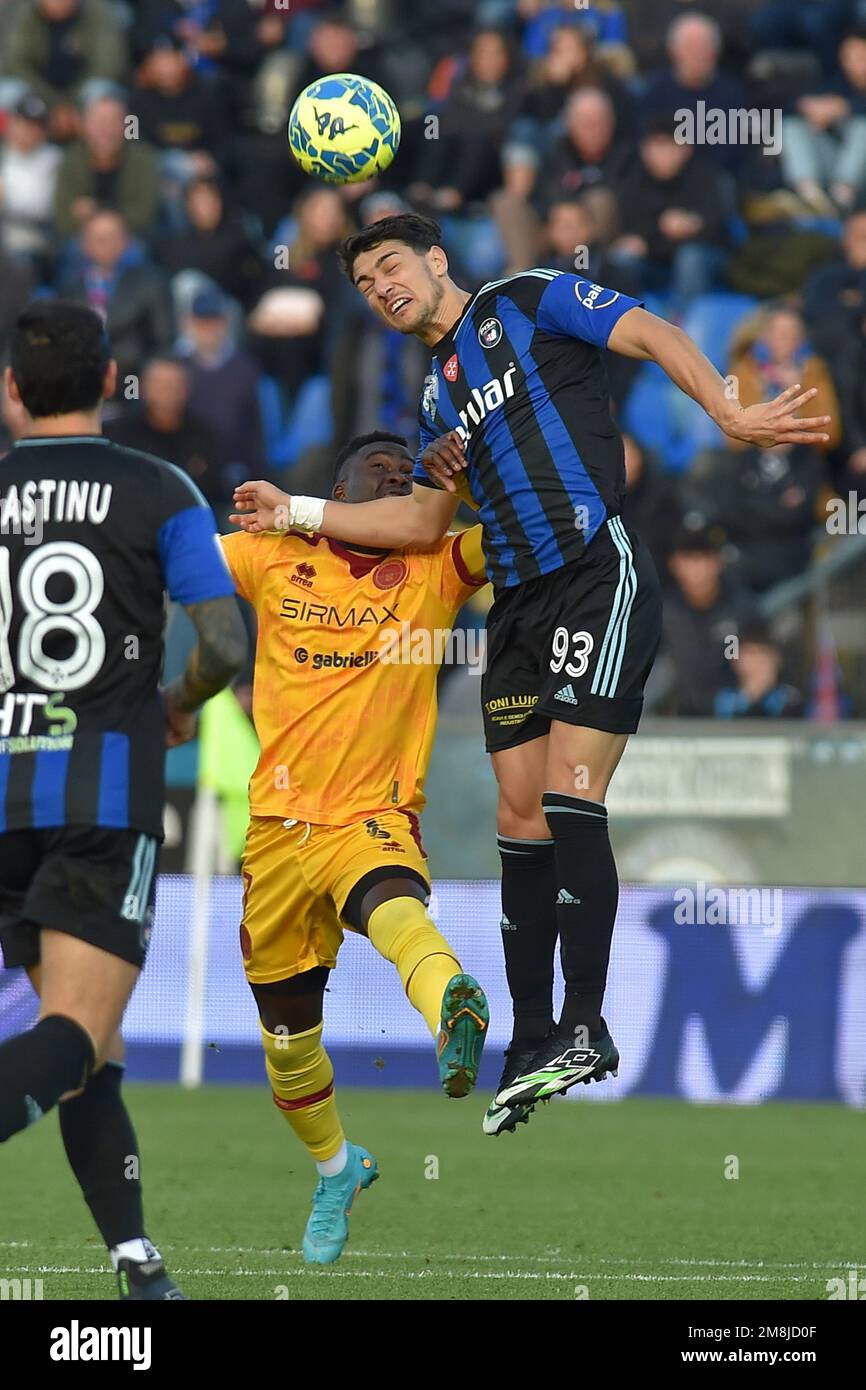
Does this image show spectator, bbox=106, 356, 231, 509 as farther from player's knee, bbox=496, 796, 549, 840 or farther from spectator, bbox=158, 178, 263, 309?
player's knee, bbox=496, 796, 549, 840

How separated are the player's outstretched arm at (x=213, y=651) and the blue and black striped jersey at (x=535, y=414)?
137 cm

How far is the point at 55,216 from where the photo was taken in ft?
49.8

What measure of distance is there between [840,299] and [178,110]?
5.27 m

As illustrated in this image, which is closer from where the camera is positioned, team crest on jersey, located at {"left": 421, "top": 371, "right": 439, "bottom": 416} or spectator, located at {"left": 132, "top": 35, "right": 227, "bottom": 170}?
team crest on jersey, located at {"left": 421, "top": 371, "right": 439, "bottom": 416}

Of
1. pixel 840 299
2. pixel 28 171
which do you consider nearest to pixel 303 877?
pixel 840 299

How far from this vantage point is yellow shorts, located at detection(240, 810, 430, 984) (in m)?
6.66

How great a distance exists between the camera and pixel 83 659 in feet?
16.4

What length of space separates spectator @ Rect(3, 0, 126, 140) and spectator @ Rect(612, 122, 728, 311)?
4.44 metres

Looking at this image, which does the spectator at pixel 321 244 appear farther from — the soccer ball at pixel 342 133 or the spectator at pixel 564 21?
the soccer ball at pixel 342 133

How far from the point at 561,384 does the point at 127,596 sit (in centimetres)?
185

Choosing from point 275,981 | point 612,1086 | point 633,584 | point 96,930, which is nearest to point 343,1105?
point 612,1086

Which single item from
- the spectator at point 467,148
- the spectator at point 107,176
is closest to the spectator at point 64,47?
the spectator at point 107,176

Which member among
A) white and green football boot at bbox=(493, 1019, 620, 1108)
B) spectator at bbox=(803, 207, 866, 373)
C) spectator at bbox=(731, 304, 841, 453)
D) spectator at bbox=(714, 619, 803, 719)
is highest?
spectator at bbox=(803, 207, 866, 373)

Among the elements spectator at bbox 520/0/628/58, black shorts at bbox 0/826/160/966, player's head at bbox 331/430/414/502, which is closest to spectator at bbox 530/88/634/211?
spectator at bbox 520/0/628/58
